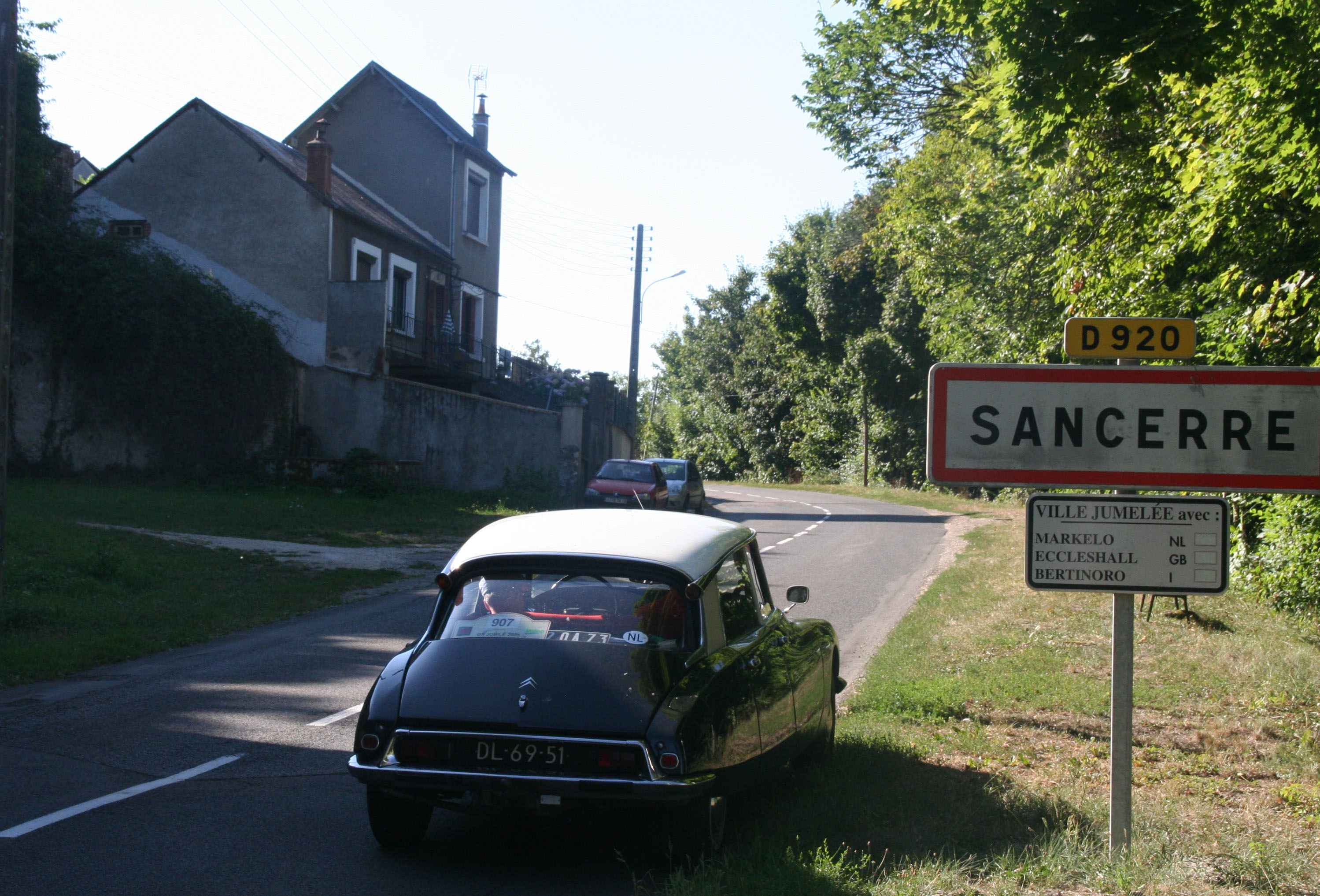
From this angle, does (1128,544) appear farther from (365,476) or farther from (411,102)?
(411,102)

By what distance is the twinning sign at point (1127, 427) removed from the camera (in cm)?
450

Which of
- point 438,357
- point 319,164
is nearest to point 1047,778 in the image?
point 319,164

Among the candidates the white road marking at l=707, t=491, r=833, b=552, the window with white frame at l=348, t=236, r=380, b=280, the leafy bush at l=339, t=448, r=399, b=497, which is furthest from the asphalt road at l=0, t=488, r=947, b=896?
the window with white frame at l=348, t=236, r=380, b=280

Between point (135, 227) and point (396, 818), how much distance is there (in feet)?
89.9

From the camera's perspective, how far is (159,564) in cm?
1366

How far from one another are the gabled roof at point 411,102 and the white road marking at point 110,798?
95.8 ft

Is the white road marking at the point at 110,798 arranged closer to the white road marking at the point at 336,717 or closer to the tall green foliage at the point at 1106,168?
the white road marking at the point at 336,717

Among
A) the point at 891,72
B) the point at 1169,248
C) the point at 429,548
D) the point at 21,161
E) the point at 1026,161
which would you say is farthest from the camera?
the point at 21,161

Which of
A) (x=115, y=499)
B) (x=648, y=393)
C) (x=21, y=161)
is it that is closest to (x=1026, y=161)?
(x=115, y=499)

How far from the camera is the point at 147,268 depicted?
23.6m

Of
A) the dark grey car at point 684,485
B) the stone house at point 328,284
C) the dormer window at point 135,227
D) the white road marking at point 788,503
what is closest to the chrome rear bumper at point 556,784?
the white road marking at point 788,503

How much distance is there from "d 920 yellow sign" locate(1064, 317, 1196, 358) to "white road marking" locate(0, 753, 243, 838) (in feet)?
16.3

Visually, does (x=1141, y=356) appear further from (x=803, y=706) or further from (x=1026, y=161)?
(x=1026, y=161)

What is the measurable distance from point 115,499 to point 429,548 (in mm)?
6114
